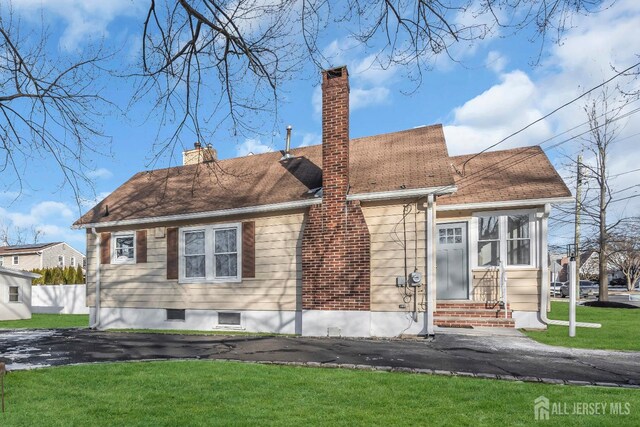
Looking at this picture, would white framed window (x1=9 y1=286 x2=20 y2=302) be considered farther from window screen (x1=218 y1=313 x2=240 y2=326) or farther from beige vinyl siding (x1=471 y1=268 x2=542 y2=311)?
beige vinyl siding (x1=471 y1=268 x2=542 y2=311)

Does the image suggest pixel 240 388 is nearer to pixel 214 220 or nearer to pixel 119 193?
pixel 214 220

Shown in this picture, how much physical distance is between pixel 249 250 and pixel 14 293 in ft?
54.3

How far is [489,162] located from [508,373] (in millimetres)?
9243

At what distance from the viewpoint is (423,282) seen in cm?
1034

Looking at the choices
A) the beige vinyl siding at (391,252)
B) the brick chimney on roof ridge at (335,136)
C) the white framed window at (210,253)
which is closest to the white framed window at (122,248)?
the white framed window at (210,253)

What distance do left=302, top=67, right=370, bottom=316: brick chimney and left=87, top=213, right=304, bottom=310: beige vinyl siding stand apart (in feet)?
2.33

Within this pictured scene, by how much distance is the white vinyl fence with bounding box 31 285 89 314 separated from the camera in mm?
24094

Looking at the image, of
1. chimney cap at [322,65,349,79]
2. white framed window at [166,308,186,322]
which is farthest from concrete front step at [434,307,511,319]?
white framed window at [166,308,186,322]

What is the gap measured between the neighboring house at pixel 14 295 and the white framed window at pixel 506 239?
21723 mm

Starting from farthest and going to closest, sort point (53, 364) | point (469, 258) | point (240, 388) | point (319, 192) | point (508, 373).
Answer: point (469, 258) → point (319, 192) → point (53, 364) → point (508, 373) → point (240, 388)

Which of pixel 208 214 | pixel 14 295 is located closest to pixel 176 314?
pixel 208 214

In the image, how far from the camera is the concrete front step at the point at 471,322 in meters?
10.9

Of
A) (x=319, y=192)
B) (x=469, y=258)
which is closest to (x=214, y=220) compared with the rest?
(x=319, y=192)

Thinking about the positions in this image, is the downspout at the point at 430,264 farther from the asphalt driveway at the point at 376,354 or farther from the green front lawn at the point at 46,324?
the green front lawn at the point at 46,324
